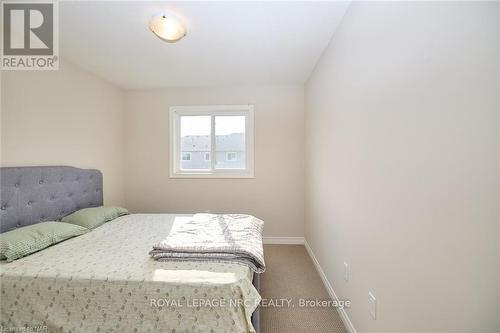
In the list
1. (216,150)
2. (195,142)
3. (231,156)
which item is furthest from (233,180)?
(195,142)

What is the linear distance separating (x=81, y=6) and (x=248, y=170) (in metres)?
2.43

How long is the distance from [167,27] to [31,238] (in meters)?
1.90

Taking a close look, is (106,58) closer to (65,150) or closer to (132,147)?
(65,150)

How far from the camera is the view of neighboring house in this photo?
3277 mm

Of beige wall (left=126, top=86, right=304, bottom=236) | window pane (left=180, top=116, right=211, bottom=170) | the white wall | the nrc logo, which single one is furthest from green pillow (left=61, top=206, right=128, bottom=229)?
the white wall

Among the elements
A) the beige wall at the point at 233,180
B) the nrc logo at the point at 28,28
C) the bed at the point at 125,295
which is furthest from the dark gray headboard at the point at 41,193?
the nrc logo at the point at 28,28

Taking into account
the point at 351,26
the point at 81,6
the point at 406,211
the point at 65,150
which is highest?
the point at 81,6

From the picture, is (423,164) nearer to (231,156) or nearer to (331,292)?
(331,292)

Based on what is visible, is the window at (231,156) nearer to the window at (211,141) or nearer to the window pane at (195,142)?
the window at (211,141)

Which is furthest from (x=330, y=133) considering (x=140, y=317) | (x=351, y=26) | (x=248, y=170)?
(x=140, y=317)

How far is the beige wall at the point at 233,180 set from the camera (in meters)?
3.15

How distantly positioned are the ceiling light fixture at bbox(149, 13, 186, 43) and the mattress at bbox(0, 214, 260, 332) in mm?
1763

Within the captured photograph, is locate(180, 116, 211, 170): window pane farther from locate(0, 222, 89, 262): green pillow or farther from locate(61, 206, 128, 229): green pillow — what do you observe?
locate(0, 222, 89, 262): green pillow

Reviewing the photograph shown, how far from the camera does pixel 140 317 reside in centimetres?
114
